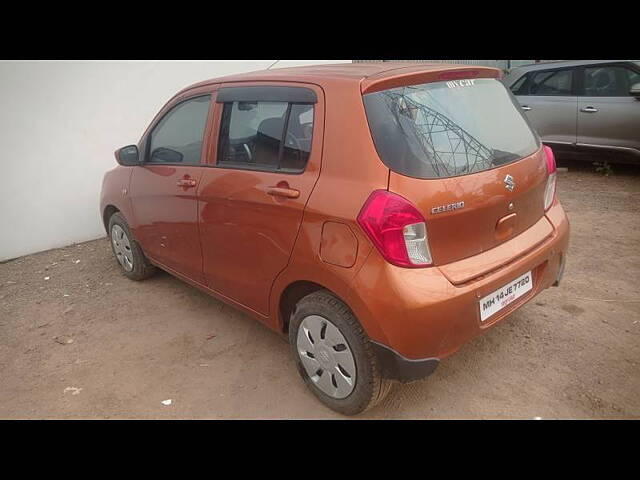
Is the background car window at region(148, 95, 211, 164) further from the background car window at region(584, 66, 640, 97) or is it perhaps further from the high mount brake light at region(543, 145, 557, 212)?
the background car window at region(584, 66, 640, 97)

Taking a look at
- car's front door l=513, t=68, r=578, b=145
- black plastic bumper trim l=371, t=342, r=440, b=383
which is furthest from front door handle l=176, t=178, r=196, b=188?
car's front door l=513, t=68, r=578, b=145

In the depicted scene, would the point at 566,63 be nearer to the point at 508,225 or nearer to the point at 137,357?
the point at 508,225

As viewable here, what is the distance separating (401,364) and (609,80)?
5.90 m

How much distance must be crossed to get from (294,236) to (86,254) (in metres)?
3.75

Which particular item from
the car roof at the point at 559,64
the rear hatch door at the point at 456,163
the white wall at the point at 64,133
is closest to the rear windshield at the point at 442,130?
the rear hatch door at the point at 456,163

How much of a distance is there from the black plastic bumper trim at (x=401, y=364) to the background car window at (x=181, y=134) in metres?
1.75

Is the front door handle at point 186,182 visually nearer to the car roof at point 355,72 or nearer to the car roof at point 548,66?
the car roof at point 355,72

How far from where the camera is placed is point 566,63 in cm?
669

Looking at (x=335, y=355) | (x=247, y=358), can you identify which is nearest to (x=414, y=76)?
(x=335, y=355)

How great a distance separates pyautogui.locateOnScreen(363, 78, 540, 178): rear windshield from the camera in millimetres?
2168

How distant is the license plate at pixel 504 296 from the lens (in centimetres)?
227

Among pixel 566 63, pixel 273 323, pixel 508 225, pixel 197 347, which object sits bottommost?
pixel 197 347

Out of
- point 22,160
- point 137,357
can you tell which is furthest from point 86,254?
point 137,357

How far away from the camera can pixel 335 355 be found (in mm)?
2416
